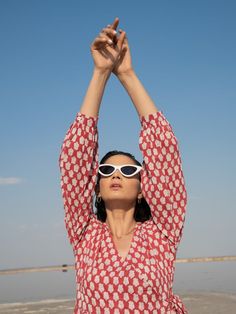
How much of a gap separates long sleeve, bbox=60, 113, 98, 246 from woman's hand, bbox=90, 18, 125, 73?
0.30 m

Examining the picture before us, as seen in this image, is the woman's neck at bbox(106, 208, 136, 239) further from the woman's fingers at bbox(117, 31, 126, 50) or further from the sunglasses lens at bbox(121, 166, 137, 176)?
the woman's fingers at bbox(117, 31, 126, 50)

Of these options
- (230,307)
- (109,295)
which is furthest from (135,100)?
(230,307)

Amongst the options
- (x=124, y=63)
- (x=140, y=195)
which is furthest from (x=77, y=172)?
(x=124, y=63)

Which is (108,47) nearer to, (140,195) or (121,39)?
(121,39)

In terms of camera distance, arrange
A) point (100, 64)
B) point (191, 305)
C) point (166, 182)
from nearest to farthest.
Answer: point (166, 182) → point (100, 64) → point (191, 305)

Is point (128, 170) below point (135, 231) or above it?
above

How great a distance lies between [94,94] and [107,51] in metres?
0.25

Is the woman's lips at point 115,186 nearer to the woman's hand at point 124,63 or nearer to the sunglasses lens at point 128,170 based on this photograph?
the sunglasses lens at point 128,170

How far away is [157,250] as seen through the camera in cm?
239

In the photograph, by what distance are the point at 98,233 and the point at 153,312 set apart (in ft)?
1.63

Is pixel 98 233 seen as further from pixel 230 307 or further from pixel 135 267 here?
pixel 230 307

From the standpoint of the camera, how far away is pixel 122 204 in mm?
2553

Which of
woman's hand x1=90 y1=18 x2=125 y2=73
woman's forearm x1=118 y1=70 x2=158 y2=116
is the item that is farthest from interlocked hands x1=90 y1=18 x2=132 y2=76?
woman's forearm x1=118 y1=70 x2=158 y2=116

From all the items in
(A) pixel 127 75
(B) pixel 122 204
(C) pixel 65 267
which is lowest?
(C) pixel 65 267
